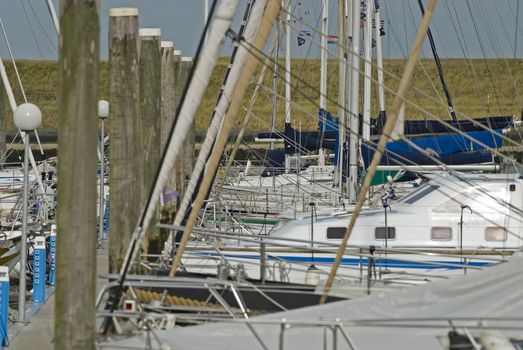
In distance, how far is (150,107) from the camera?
652 inches

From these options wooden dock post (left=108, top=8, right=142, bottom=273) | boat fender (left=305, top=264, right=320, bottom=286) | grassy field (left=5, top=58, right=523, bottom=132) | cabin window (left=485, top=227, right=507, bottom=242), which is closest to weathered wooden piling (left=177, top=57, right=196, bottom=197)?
cabin window (left=485, top=227, right=507, bottom=242)

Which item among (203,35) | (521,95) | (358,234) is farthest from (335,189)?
(521,95)

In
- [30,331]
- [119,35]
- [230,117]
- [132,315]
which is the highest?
[119,35]

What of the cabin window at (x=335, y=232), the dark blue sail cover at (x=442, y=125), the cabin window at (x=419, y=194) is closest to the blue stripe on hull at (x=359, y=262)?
the cabin window at (x=335, y=232)

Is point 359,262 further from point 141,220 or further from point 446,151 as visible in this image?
point 446,151

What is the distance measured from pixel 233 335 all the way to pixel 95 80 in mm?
2342

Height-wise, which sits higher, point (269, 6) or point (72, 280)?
point (269, 6)

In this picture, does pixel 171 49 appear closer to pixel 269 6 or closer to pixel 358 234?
pixel 358 234

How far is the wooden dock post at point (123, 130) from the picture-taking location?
516 inches

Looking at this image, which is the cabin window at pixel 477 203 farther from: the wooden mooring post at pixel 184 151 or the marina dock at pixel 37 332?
the wooden mooring post at pixel 184 151

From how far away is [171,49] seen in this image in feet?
72.9

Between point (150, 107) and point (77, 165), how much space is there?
7592mm

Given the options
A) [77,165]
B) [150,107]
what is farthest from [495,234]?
[77,165]

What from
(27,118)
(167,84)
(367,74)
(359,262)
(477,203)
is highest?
(367,74)
